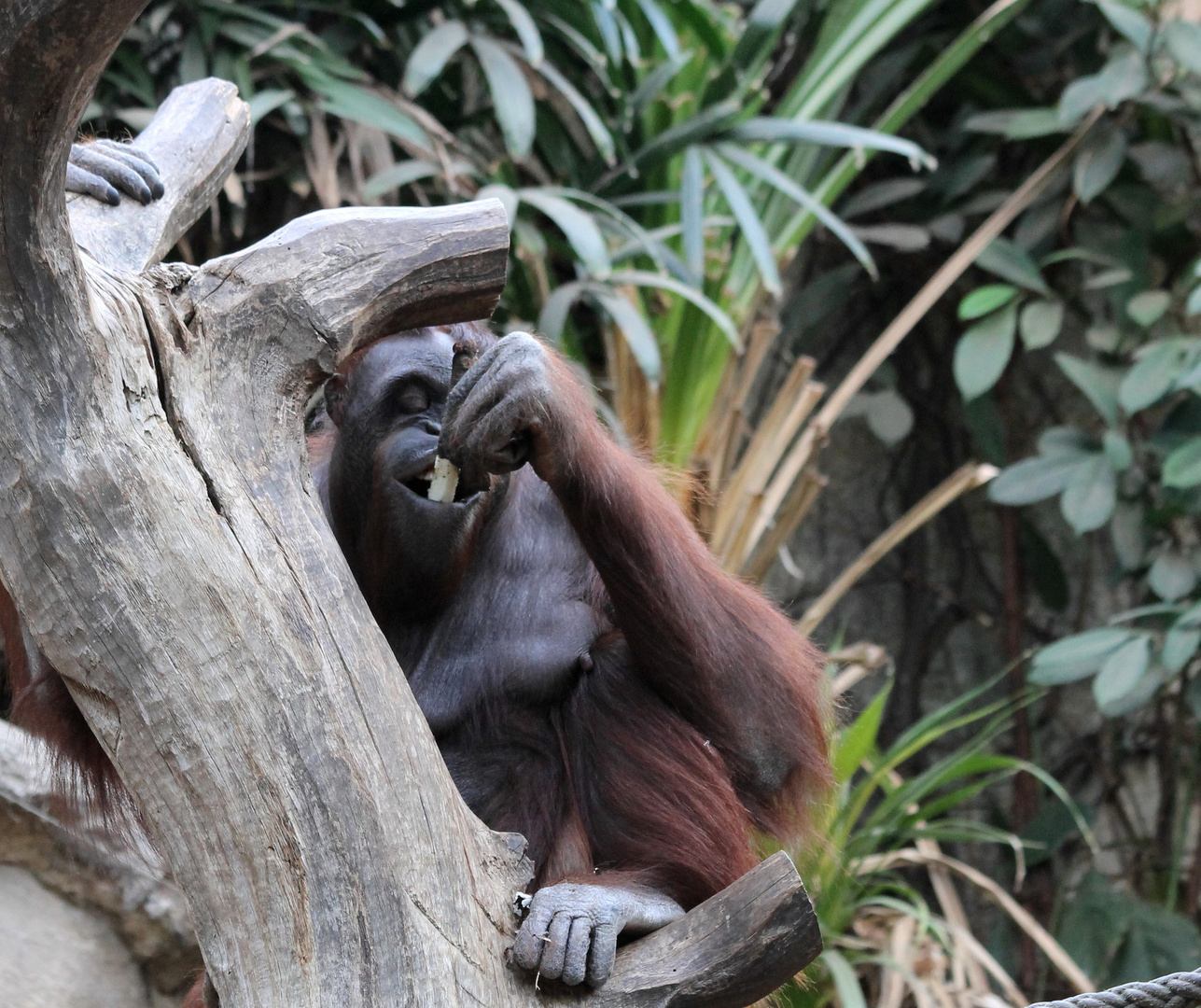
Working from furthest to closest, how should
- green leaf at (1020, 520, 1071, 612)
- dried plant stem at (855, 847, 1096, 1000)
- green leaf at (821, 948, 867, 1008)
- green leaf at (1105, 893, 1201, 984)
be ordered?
green leaf at (1020, 520, 1071, 612), green leaf at (1105, 893, 1201, 984), dried plant stem at (855, 847, 1096, 1000), green leaf at (821, 948, 867, 1008)

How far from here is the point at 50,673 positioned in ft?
5.81

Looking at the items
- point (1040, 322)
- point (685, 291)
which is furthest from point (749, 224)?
point (1040, 322)

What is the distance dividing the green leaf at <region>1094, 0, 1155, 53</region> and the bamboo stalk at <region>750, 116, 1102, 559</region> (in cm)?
34

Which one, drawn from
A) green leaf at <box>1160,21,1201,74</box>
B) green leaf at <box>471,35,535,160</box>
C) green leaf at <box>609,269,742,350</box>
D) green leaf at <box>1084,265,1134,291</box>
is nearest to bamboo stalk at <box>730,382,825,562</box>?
green leaf at <box>609,269,742,350</box>

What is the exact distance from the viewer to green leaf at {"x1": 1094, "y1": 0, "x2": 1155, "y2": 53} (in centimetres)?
382

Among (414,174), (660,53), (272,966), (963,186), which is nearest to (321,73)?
(414,174)

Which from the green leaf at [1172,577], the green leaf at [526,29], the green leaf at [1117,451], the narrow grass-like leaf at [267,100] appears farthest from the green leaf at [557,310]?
the green leaf at [1172,577]

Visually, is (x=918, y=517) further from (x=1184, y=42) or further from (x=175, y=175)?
(x=175, y=175)

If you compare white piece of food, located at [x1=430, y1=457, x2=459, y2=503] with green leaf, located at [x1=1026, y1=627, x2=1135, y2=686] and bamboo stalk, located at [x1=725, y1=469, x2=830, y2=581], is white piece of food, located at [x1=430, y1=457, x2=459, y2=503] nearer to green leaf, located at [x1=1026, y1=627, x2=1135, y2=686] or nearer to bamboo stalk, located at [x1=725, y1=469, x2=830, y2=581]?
bamboo stalk, located at [x1=725, y1=469, x2=830, y2=581]

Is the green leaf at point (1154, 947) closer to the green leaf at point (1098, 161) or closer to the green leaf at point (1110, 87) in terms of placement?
the green leaf at point (1098, 161)

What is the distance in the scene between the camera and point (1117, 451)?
3787mm

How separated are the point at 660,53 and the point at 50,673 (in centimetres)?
288

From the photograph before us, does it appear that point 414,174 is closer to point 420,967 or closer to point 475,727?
point 475,727

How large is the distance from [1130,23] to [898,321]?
1.09m
